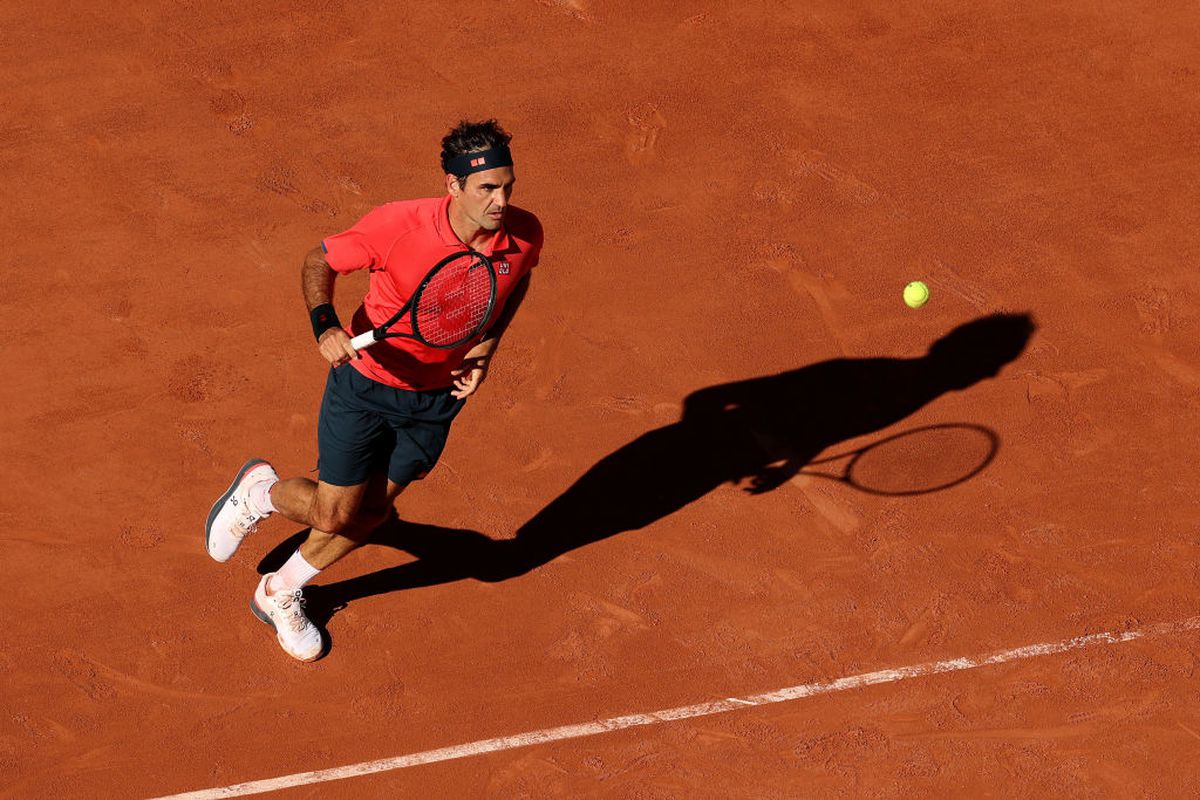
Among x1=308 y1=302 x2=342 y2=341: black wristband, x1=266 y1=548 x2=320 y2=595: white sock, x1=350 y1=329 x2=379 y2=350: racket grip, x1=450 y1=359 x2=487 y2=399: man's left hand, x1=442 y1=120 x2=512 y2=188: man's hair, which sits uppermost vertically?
x1=442 y1=120 x2=512 y2=188: man's hair

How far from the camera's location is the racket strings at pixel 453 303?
6.84m

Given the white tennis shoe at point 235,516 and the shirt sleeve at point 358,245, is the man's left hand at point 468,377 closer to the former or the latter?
the shirt sleeve at point 358,245

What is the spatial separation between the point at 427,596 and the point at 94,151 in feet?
13.2

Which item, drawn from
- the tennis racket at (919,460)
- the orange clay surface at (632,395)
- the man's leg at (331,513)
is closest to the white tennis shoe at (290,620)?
the orange clay surface at (632,395)

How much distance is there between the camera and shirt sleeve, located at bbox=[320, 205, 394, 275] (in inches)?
270

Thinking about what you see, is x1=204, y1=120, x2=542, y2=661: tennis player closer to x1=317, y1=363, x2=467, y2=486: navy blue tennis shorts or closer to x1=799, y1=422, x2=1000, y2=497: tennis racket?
x1=317, y1=363, x2=467, y2=486: navy blue tennis shorts

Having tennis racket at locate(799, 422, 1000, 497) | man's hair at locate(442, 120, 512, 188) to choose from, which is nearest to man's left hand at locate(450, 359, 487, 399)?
man's hair at locate(442, 120, 512, 188)

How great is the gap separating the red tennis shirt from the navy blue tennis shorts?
0.24 feet

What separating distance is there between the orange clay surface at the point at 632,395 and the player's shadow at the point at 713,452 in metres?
0.03

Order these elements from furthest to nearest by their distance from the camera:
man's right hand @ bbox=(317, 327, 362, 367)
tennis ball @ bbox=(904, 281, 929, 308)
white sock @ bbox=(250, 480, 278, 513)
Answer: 1. tennis ball @ bbox=(904, 281, 929, 308)
2. white sock @ bbox=(250, 480, 278, 513)
3. man's right hand @ bbox=(317, 327, 362, 367)

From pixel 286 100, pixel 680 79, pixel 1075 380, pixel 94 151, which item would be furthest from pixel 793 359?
pixel 94 151

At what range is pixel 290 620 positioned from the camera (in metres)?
7.64

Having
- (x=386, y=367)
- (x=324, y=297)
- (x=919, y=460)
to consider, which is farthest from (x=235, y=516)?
(x=919, y=460)

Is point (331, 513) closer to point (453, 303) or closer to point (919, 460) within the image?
point (453, 303)
